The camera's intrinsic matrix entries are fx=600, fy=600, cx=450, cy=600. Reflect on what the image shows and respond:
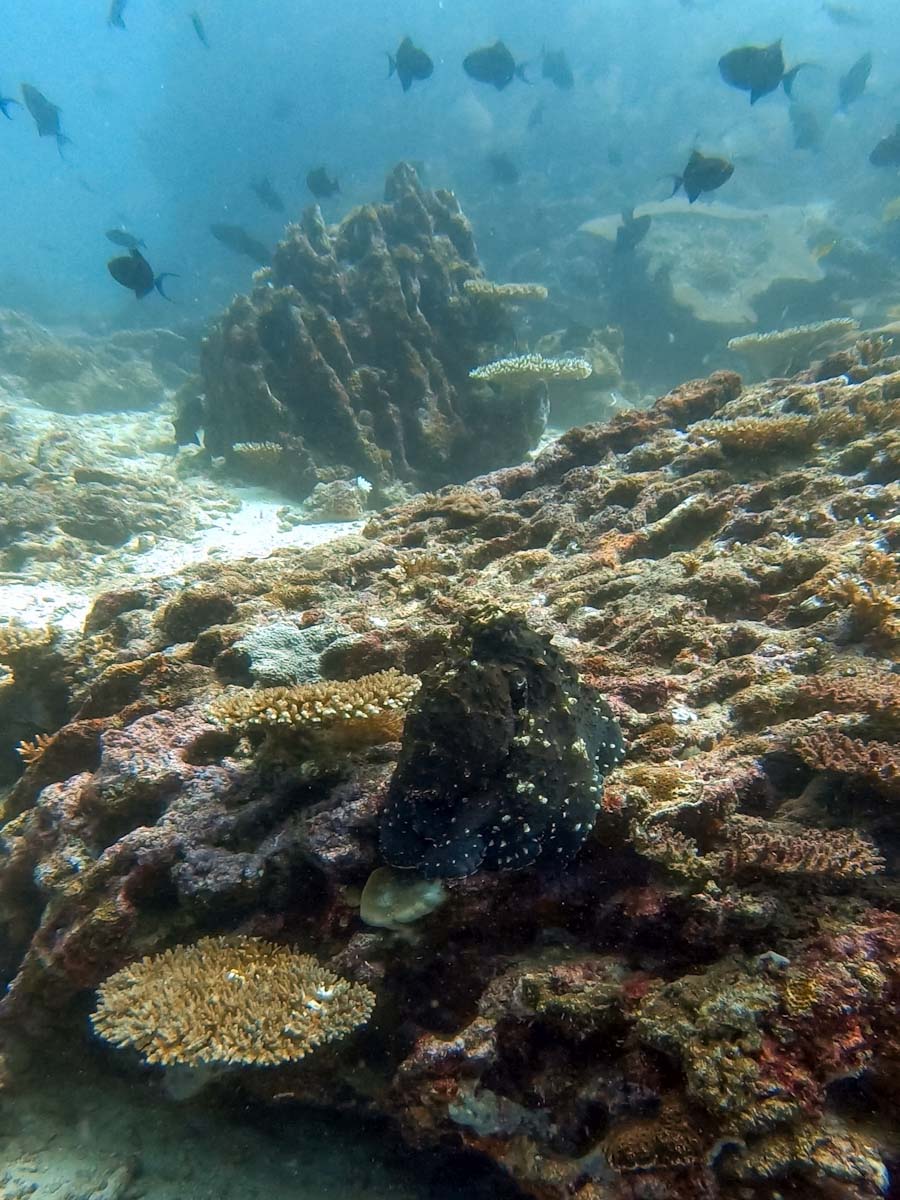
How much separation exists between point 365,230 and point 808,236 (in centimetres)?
1956

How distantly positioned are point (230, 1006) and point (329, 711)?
1.27 m

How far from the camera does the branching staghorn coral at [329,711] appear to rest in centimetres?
306

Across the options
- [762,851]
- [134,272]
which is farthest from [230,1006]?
[134,272]

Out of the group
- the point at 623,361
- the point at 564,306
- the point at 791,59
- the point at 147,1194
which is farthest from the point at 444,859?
the point at 791,59

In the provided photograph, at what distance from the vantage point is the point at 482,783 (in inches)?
97.7

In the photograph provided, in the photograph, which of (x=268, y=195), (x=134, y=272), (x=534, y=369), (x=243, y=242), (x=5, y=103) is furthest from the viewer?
(x=268, y=195)

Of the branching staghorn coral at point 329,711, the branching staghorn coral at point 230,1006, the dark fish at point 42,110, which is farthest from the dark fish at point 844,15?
the branching staghorn coral at point 230,1006

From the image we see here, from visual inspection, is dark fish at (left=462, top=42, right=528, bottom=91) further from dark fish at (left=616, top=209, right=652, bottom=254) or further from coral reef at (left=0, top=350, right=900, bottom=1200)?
coral reef at (left=0, top=350, right=900, bottom=1200)

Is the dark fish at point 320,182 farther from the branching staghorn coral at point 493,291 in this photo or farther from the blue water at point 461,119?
the blue water at point 461,119

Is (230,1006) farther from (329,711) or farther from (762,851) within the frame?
(762,851)

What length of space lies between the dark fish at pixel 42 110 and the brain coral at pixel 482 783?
570 inches

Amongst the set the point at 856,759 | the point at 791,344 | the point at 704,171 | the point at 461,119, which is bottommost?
the point at 856,759

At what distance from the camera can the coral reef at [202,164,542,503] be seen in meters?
11.7

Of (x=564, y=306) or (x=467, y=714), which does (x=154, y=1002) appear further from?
(x=564, y=306)
